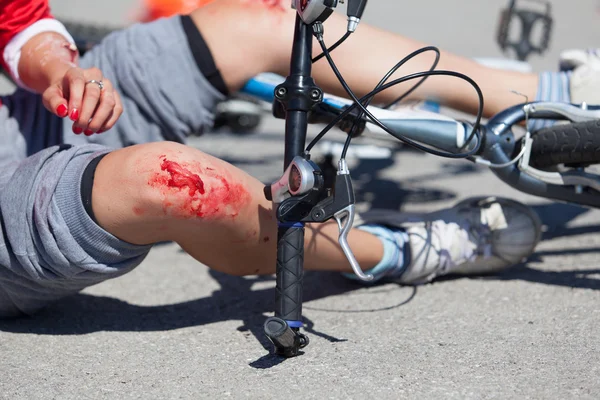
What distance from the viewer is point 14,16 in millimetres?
1098

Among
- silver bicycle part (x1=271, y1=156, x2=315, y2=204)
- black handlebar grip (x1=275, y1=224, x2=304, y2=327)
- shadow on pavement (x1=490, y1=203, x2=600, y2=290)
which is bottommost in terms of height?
shadow on pavement (x1=490, y1=203, x2=600, y2=290)

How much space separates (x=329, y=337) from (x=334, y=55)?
440mm

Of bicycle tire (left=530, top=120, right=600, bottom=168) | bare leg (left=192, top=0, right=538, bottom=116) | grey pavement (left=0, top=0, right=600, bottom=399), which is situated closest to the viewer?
grey pavement (left=0, top=0, right=600, bottom=399)

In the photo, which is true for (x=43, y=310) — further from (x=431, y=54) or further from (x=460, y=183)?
(x=460, y=183)

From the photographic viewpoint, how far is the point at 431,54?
1.11 m

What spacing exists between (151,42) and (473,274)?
651 mm

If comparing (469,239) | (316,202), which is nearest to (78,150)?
(316,202)

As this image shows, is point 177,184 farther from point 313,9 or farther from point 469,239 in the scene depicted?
point 469,239

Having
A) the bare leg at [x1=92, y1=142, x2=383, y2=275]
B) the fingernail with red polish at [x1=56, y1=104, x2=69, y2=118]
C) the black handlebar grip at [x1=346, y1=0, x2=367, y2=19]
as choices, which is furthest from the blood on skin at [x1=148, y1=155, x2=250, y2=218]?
the black handlebar grip at [x1=346, y1=0, x2=367, y2=19]

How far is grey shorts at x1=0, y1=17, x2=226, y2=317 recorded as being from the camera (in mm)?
807

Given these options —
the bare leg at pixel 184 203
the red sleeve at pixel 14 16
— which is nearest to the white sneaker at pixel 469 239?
the bare leg at pixel 184 203

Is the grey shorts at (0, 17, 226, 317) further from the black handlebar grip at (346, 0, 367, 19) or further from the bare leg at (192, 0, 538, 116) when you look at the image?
the black handlebar grip at (346, 0, 367, 19)

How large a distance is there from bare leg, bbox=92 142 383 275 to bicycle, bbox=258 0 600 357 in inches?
2.1

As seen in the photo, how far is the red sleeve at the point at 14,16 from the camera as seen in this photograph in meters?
1.09
